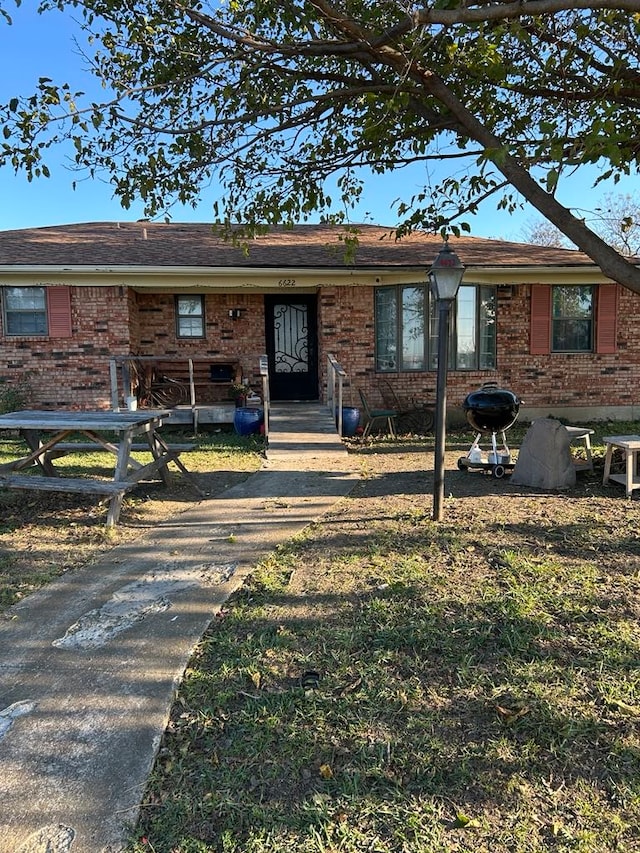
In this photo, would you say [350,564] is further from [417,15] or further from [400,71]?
[400,71]

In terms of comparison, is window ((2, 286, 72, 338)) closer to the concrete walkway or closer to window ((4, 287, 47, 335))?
window ((4, 287, 47, 335))

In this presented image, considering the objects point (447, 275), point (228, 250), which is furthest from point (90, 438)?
point (228, 250)

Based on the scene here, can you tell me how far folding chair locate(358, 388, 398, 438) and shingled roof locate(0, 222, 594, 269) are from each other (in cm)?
266

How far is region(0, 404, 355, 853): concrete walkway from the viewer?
210 cm

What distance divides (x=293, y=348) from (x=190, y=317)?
2318 millimetres

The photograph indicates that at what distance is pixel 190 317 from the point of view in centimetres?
1263

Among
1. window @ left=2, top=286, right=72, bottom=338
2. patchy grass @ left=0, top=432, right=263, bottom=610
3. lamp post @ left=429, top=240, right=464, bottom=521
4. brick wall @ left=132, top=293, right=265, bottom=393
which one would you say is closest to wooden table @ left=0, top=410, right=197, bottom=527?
patchy grass @ left=0, top=432, right=263, bottom=610

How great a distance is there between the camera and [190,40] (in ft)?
19.0

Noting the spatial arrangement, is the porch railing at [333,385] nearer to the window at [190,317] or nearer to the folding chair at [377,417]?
the folding chair at [377,417]

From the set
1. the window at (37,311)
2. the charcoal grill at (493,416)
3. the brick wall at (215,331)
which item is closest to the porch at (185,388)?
the brick wall at (215,331)

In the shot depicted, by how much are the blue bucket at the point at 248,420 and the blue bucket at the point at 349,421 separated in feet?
4.99

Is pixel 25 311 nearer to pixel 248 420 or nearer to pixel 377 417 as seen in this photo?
pixel 248 420

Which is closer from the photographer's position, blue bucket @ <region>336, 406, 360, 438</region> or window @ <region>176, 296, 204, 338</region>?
blue bucket @ <region>336, 406, 360, 438</region>

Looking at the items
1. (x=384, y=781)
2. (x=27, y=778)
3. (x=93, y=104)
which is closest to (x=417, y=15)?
(x=93, y=104)
